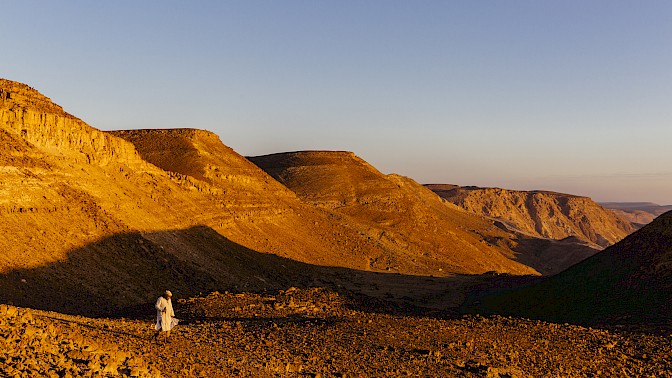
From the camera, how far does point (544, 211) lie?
165750 mm

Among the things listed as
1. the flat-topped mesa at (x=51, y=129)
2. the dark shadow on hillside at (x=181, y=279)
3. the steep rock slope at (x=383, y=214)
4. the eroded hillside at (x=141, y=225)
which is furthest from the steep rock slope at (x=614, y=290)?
the flat-topped mesa at (x=51, y=129)

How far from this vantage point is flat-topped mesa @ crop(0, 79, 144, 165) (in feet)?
98.5

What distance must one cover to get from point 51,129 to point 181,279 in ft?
37.0

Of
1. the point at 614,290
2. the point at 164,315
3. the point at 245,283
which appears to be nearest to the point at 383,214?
the point at 245,283

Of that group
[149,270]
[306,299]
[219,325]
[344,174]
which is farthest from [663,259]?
[344,174]

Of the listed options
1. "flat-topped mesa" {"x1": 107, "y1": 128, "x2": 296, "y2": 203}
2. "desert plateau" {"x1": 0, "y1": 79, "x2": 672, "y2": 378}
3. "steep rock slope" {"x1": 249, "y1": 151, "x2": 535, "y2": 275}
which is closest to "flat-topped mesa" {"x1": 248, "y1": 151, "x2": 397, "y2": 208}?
"steep rock slope" {"x1": 249, "y1": 151, "x2": 535, "y2": 275}

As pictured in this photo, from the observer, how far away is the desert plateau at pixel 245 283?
12.7m

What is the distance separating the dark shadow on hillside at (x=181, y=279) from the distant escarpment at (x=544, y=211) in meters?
114

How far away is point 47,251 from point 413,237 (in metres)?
49.6

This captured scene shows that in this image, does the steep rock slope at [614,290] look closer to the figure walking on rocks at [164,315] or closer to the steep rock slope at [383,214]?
the figure walking on rocks at [164,315]

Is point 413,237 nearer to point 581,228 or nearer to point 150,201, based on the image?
point 150,201

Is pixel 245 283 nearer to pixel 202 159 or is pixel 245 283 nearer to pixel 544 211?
pixel 202 159

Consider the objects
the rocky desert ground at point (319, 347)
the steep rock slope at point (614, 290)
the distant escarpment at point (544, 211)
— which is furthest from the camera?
the distant escarpment at point (544, 211)

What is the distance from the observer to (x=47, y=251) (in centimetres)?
2445
